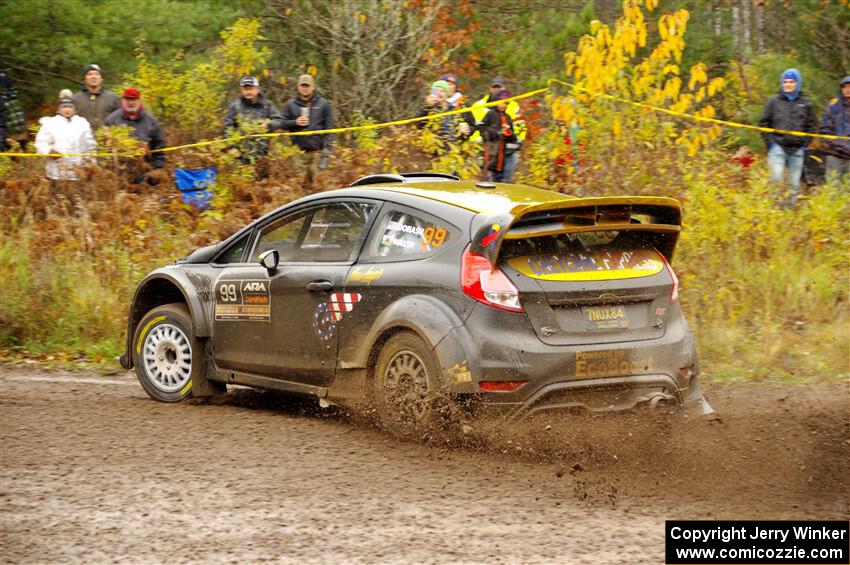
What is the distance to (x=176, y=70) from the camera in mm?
20953

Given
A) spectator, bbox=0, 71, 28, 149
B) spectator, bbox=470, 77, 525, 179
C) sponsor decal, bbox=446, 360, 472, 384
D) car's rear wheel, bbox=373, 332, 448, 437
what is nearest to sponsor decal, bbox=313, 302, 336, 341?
car's rear wheel, bbox=373, 332, 448, 437

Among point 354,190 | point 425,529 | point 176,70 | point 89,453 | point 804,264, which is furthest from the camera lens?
point 176,70

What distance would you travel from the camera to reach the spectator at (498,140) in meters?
14.5

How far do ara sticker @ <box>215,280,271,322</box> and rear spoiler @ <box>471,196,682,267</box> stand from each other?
1.88 meters

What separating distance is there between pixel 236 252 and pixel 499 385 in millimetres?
2744

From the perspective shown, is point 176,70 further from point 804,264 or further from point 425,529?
point 425,529

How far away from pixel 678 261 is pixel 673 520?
688 cm

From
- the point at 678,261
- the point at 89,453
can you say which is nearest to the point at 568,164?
the point at 678,261

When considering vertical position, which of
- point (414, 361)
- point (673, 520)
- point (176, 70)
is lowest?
point (673, 520)

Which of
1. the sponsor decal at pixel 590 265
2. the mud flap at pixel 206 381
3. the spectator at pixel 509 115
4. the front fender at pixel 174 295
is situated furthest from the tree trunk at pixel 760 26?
the mud flap at pixel 206 381

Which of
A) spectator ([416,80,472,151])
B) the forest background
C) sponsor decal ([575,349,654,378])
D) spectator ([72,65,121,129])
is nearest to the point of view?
sponsor decal ([575,349,654,378])

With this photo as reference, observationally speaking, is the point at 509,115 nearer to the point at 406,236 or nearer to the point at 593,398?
the point at 406,236

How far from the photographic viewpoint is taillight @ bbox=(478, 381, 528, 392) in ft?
22.9

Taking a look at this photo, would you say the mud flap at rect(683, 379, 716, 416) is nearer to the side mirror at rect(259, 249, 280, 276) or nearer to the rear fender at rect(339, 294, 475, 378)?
the rear fender at rect(339, 294, 475, 378)
